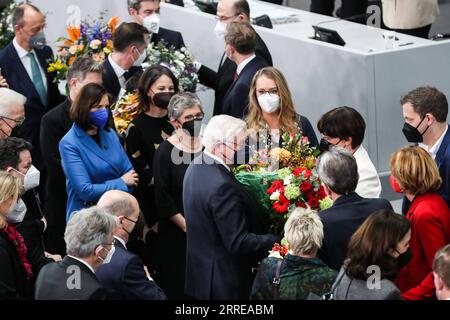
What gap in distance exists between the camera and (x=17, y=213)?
19.4 feet

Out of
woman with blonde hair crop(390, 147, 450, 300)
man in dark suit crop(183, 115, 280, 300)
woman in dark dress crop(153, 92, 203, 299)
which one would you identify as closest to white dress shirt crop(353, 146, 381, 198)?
Answer: woman with blonde hair crop(390, 147, 450, 300)

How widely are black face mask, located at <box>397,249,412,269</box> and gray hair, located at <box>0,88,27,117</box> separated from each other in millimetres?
3018

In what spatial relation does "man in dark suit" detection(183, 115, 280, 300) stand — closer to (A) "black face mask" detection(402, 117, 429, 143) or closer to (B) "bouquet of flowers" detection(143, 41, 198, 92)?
(A) "black face mask" detection(402, 117, 429, 143)

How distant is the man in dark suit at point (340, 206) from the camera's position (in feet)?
18.2

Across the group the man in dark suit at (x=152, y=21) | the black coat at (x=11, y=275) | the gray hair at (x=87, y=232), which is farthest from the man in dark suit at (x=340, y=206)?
the man in dark suit at (x=152, y=21)

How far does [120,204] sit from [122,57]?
101 inches

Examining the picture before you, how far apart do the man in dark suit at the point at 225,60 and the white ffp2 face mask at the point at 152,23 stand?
1.69 ft

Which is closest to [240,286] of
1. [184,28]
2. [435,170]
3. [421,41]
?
[435,170]

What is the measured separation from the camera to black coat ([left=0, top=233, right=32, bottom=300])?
17.7 ft

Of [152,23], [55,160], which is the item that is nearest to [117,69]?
[152,23]

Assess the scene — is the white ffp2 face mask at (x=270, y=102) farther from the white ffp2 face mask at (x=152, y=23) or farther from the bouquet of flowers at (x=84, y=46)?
the white ffp2 face mask at (x=152, y=23)

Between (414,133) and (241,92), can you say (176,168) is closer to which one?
(241,92)

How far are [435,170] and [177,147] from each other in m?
1.79
